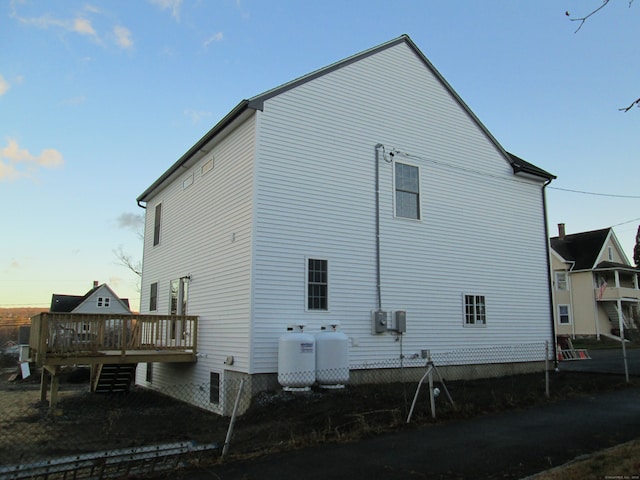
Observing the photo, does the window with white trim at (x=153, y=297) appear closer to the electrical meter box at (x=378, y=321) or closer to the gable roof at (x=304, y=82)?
the gable roof at (x=304, y=82)

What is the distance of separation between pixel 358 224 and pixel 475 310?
484cm

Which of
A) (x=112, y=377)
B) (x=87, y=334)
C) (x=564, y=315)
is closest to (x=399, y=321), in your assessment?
(x=87, y=334)

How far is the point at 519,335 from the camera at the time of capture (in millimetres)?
16156

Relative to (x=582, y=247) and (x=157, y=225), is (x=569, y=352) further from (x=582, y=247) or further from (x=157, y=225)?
(x=582, y=247)

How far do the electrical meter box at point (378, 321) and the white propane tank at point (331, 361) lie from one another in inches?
58.1

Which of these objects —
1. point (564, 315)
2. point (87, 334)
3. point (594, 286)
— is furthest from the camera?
point (564, 315)

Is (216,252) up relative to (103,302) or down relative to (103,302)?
up

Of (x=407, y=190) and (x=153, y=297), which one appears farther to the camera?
(x=153, y=297)

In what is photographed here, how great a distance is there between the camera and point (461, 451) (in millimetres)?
7027

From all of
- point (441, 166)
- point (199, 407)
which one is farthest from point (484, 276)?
point (199, 407)

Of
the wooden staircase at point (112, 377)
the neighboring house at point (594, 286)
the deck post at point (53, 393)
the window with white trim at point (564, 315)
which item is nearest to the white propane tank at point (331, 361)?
the deck post at point (53, 393)

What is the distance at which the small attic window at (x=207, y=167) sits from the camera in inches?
586

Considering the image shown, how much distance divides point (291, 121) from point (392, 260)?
178 inches

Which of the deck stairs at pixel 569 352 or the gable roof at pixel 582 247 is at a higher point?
the gable roof at pixel 582 247
